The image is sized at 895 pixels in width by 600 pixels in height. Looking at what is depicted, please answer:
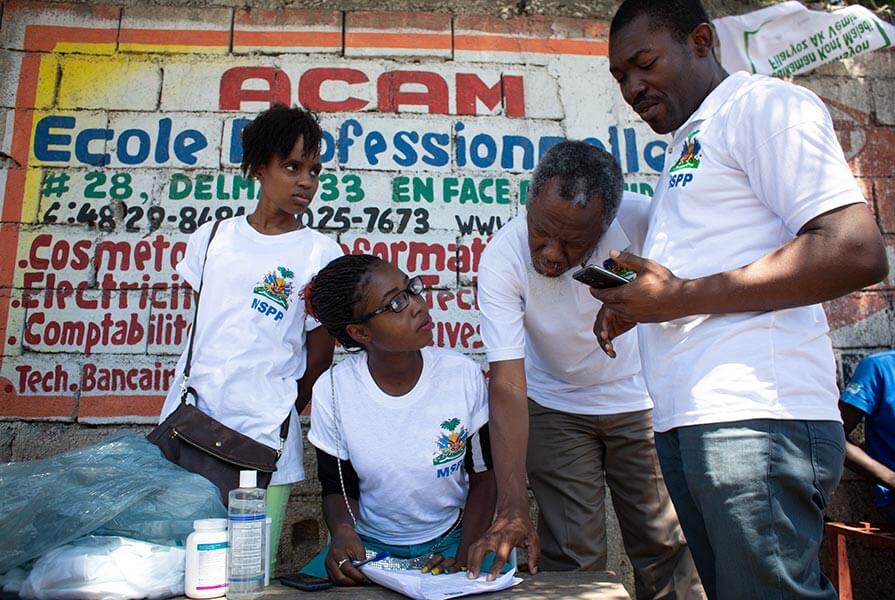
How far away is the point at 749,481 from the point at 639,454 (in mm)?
1299

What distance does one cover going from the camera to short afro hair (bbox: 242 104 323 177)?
287cm

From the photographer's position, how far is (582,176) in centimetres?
236

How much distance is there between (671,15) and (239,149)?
257 cm

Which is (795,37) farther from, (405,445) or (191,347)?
(191,347)

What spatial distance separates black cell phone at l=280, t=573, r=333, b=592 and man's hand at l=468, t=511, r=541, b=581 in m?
0.40

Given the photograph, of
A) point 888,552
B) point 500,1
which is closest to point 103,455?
point 500,1

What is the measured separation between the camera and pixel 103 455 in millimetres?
2250

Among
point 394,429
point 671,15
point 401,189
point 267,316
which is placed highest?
point 401,189

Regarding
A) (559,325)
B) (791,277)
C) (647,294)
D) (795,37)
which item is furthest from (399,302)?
(795,37)

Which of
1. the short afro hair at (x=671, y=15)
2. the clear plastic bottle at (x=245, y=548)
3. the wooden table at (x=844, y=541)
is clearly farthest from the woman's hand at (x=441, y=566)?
the wooden table at (x=844, y=541)

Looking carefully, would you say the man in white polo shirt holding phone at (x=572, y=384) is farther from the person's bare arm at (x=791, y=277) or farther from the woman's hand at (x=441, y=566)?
the person's bare arm at (x=791, y=277)

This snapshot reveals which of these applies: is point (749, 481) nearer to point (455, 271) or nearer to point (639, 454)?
point (639, 454)

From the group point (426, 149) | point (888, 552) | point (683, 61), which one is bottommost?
point (888, 552)

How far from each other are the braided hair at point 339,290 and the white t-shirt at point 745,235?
1.07 m
